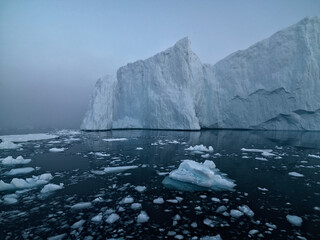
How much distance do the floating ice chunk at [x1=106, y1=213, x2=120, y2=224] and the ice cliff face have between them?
1801 centimetres

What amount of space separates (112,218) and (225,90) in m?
25.9

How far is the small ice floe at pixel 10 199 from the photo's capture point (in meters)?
3.18

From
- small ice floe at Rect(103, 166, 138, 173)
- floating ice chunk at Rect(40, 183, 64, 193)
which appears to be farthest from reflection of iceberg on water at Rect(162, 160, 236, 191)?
floating ice chunk at Rect(40, 183, 64, 193)

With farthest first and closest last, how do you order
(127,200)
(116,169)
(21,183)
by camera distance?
1. (116,169)
2. (21,183)
3. (127,200)

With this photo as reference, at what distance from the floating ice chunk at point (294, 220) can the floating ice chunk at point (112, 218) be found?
98.8 inches

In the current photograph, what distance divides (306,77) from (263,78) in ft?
14.8

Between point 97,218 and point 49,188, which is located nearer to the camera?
point 97,218

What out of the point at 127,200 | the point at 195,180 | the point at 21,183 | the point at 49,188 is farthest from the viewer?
the point at 195,180

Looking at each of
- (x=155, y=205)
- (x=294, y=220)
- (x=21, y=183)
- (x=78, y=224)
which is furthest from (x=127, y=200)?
→ (x=294, y=220)

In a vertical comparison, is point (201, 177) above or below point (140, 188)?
above

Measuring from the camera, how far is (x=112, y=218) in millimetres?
2631

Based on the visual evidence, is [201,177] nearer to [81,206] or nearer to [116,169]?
[116,169]

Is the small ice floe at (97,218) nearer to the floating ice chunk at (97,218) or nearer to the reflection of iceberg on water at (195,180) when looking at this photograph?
the floating ice chunk at (97,218)

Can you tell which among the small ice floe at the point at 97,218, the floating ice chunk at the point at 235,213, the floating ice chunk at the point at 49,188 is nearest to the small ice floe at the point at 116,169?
the floating ice chunk at the point at 49,188
